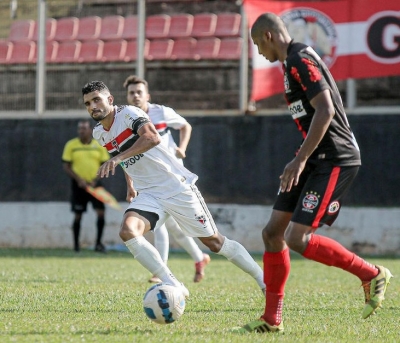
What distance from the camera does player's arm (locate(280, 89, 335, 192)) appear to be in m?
6.09

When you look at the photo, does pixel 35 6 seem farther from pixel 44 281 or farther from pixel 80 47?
pixel 44 281

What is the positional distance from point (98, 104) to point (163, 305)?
201 centimetres

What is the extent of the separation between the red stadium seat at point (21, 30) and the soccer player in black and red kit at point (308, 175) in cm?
1353

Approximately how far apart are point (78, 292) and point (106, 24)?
1149 cm

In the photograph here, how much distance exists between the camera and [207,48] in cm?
1897

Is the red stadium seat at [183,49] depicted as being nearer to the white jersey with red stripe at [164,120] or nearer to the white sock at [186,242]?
the white jersey with red stripe at [164,120]

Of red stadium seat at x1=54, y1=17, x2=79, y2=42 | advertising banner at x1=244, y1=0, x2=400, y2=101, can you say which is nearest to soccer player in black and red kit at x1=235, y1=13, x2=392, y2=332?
advertising banner at x1=244, y1=0, x2=400, y2=101

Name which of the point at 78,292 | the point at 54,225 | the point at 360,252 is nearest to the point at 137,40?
the point at 54,225

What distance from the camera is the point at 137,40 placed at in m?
18.3

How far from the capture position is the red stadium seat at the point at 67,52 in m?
19.0

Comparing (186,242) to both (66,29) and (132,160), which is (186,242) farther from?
(66,29)

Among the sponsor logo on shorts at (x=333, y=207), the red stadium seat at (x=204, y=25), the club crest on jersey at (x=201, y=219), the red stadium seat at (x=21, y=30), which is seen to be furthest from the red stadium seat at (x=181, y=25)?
the sponsor logo on shorts at (x=333, y=207)

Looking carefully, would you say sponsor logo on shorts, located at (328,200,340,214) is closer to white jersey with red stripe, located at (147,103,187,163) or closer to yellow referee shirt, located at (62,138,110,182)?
white jersey with red stripe, located at (147,103,187,163)

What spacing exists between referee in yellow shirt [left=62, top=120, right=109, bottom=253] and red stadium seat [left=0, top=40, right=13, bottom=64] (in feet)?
9.01
